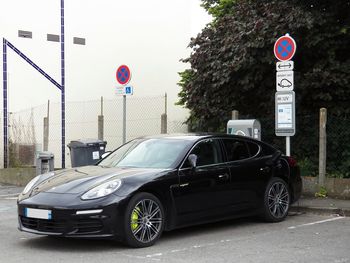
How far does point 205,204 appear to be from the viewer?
285 inches

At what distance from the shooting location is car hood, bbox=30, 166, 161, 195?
6523 millimetres

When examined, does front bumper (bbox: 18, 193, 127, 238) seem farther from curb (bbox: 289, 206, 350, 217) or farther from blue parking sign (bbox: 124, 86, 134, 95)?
blue parking sign (bbox: 124, 86, 134, 95)

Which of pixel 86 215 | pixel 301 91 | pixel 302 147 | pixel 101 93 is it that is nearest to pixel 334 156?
pixel 302 147

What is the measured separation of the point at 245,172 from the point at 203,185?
3.04 ft

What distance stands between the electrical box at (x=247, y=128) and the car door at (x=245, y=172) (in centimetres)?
215

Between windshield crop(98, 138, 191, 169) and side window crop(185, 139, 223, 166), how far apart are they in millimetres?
176

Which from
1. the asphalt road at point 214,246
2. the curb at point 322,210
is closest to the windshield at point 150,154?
the asphalt road at point 214,246

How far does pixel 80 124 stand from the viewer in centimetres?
1833

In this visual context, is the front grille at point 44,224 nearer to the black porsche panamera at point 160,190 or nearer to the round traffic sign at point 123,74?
the black porsche panamera at point 160,190

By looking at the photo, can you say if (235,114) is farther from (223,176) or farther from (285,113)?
(223,176)

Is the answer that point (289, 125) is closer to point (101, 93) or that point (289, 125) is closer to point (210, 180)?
point (210, 180)

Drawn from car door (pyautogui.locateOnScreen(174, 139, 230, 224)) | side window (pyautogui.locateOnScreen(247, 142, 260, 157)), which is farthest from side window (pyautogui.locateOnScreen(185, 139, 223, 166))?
side window (pyautogui.locateOnScreen(247, 142, 260, 157))

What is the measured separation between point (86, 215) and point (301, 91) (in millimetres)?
6426

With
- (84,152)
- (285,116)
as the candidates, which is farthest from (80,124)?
(285,116)
